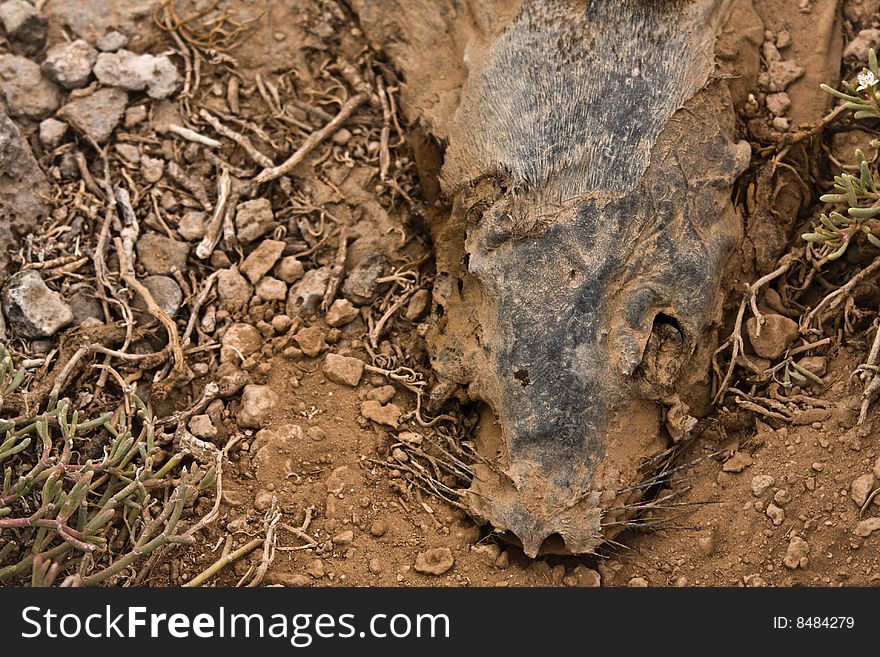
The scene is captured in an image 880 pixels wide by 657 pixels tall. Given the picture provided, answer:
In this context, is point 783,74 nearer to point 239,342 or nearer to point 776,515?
point 776,515

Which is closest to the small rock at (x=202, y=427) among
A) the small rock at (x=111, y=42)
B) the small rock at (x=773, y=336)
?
the small rock at (x=111, y=42)

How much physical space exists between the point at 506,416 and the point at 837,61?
2.01m

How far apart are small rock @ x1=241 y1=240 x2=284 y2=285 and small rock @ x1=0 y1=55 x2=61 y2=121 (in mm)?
1059

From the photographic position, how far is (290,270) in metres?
4.04

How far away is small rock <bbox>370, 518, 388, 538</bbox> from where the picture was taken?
11.4 feet

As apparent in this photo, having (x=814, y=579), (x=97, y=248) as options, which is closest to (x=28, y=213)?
(x=97, y=248)

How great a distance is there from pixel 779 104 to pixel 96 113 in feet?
8.96

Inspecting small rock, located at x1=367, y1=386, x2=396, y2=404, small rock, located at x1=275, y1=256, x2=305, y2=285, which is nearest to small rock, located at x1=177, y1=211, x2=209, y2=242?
small rock, located at x1=275, y1=256, x2=305, y2=285

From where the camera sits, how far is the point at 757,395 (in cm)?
371

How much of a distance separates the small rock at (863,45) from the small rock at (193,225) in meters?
2.63

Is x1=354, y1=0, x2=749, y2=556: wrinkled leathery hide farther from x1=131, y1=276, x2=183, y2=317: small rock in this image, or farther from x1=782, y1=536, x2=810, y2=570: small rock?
x1=131, y1=276, x2=183, y2=317: small rock

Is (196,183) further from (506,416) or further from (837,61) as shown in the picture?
(837,61)

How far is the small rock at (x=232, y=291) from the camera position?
3.97 meters

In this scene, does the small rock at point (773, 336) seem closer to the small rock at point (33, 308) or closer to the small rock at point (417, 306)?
the small rock at point (417, 306)
